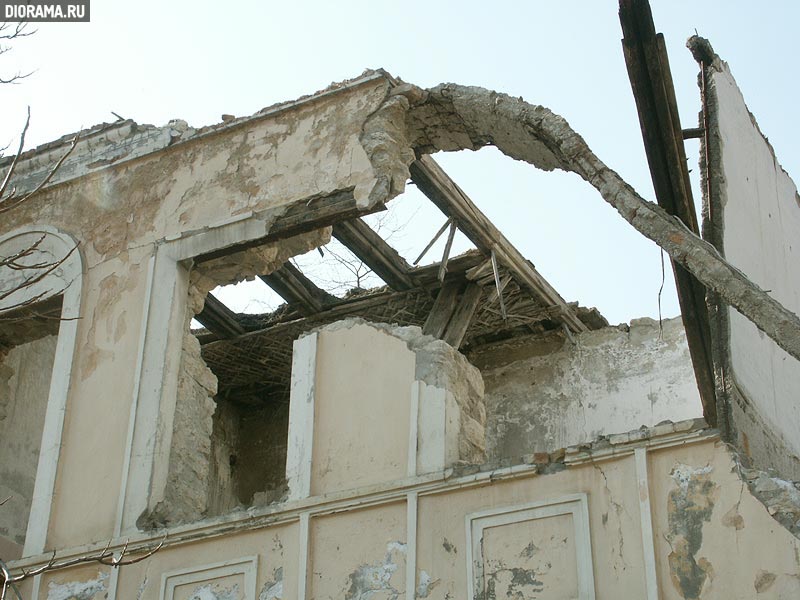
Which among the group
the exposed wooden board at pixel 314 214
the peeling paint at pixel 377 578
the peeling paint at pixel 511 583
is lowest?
the peeling paint at pixel 511 583

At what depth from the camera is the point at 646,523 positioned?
738cm

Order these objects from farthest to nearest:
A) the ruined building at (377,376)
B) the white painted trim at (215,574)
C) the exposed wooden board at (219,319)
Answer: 1. the exposed wooden board at (219,319)
2. the white painted trim at (215,574)
3. the ruined building at (377,376)

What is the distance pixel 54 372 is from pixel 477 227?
369 cm

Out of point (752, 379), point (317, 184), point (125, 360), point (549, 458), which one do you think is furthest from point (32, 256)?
point (752, 379)

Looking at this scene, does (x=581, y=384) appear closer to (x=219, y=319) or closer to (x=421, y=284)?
(x=421, y=284)

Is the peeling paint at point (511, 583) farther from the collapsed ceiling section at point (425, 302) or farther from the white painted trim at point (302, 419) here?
the collapsed ceiling section at point (425, 302)

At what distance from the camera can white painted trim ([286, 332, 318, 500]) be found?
8805 millimetres

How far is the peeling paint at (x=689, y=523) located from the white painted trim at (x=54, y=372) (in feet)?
13.6

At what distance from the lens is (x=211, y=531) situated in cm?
876

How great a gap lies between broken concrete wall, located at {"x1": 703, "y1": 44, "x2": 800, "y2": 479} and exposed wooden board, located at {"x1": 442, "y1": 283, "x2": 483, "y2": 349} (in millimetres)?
3065

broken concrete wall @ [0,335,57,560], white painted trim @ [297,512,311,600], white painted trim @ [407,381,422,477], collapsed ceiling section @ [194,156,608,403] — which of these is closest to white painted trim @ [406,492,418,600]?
white painted trim @ [407,381,422,477]

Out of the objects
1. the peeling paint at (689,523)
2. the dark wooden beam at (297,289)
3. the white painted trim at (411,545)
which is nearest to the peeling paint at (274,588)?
the white painted trim at (411,545)

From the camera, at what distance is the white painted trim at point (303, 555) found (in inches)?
325

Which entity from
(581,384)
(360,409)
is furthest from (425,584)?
(581,384)
